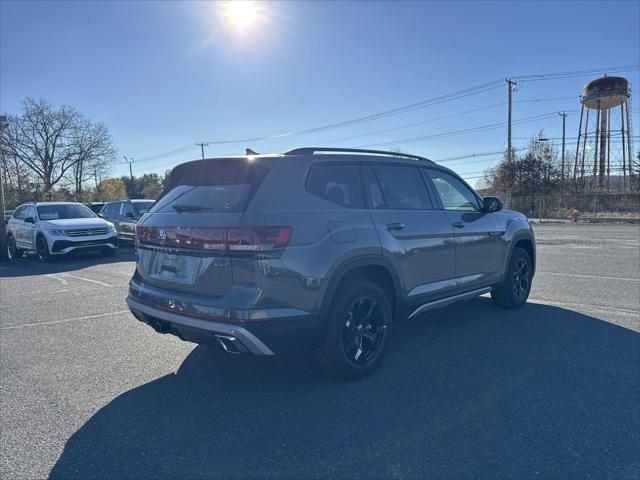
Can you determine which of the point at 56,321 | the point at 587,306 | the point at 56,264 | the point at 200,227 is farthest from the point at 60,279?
the point at 587,306

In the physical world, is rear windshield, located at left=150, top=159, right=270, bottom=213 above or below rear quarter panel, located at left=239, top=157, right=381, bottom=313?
above

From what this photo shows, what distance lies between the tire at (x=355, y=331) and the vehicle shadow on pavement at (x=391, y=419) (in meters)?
0.16

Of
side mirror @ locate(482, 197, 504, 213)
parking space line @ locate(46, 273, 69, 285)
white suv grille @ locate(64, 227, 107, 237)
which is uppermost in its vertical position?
side mirror @ locate(482, 197, 504, 213)

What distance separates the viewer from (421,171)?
465 centimetres

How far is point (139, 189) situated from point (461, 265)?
98.7 m

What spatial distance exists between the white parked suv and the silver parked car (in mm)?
1647

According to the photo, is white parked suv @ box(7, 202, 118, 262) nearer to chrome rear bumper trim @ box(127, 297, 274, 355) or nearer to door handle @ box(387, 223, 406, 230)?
chrome rear bumper trim @ box(127, 297, 274, 355)

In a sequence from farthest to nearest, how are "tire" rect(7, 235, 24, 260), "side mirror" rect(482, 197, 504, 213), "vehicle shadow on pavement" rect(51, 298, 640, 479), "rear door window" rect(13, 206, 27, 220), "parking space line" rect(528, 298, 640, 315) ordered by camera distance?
"tire" rect(7, 235, 24, 260)
"rear door window" rect(13, 206, 27, 220)
"parking space line" rect(528, 298, 640, 315)
"side mirror" rect(482, 197, 504, 213)
"vehicle shadow on pavement" rect(51, 298, 640, 479)

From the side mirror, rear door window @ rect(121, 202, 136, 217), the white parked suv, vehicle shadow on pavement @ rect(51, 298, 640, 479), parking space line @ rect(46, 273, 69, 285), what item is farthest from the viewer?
rear door window @ rect(121, 202, 136, 217)

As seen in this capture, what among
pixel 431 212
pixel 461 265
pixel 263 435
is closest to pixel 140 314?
pixel 263 435

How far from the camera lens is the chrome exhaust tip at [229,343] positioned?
10.0 ft

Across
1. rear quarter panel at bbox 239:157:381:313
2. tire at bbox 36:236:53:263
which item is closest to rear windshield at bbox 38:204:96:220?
tire at bbox 36:236:53:263

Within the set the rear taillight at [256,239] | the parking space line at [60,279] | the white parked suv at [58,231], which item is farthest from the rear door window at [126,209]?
the rear taillight at [256,239]

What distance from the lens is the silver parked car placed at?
578 inches
